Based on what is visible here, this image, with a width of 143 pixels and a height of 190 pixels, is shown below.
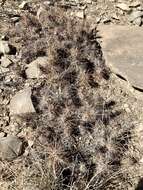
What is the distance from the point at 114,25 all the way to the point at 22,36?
3.83 feet

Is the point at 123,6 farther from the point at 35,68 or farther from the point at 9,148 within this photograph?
the point at 9,148

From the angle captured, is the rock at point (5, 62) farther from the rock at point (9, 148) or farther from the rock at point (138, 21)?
the rock at point (138, 21)

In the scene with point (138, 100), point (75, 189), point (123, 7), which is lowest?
point (75, 189)

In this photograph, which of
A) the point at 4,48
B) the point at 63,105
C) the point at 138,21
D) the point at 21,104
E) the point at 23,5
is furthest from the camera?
the point at 138,21

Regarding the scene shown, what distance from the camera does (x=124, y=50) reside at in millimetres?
4984

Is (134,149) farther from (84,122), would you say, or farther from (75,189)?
(75,189)

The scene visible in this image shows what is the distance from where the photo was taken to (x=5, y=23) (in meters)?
5.08

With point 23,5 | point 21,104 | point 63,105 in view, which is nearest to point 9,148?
point 21,104

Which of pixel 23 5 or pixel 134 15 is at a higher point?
pixel 23 5

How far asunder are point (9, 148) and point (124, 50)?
1.82 metres

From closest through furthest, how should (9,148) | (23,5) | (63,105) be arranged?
1. (9,148)
2. (63,105)
3. (23,5)

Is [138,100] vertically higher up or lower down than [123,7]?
lower down

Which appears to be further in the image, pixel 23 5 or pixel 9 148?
pixel 23 5

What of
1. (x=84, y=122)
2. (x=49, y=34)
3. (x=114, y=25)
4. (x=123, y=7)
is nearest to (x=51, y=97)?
(x=84, y=122)
